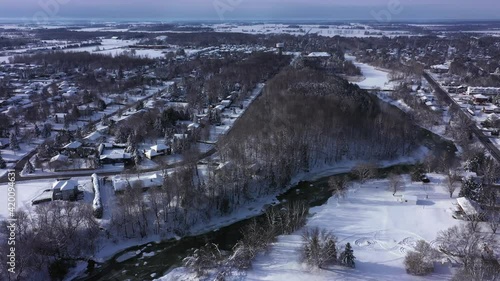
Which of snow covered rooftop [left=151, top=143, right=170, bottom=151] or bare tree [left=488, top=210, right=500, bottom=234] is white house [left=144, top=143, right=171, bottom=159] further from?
bare tree [left=488, top=210, right=500, bottom=234]

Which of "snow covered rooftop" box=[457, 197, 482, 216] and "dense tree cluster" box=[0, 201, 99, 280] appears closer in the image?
"dense tree cluster" box=[0, 201, 99, 280]

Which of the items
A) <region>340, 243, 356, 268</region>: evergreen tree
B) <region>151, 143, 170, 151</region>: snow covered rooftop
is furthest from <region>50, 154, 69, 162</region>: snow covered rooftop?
<region>340, 243, 356, 268</region>: evergreen tree

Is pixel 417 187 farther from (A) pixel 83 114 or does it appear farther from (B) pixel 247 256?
(A) pixel 83 114

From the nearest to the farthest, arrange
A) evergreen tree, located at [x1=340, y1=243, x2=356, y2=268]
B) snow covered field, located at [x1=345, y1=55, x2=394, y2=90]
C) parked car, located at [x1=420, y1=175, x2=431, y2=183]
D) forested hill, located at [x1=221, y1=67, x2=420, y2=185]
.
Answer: evergreen tree, located at [x1=340, y1=243, x2=356, y2=268] → parked car, located at [x1=420, y1=175, x2=431, y2=183] → forested hill, located at [x1=221, y1=67, x2=420, y2=185] → snow covered field, located at [x1=345, y1=55, x2=394, y2=90]

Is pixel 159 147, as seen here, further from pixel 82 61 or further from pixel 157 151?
pixel 82 61

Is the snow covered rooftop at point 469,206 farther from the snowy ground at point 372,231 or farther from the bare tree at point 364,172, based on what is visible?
the bare tree at point 364,172

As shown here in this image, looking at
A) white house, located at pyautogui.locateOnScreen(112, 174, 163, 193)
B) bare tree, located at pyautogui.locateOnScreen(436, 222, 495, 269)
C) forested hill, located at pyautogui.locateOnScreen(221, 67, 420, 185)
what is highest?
forested hill, located at pyautogui.locateOnScreen(221, 67, 420, 185)

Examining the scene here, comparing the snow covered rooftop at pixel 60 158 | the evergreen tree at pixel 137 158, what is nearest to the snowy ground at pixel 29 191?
the snow covered rooftop at pixel 60 158
